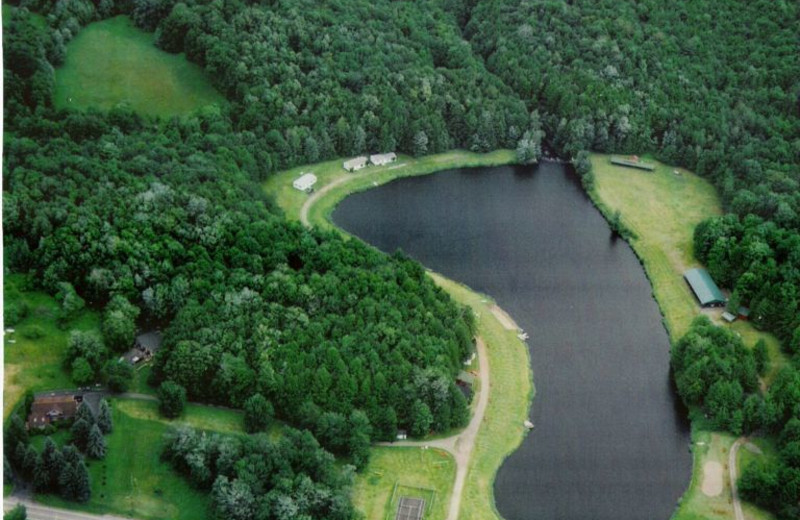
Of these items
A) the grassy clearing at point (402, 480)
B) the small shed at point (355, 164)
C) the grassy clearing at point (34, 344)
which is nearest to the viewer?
the grassy clearing at point (402, 480)

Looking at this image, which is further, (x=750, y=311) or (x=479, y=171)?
(x=479, y=171)

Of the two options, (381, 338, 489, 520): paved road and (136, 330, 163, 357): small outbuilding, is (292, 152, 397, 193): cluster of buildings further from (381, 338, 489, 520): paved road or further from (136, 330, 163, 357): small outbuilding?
(381, 338, 489, 520): paved road

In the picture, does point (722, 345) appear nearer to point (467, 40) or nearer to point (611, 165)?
point (611, 165)

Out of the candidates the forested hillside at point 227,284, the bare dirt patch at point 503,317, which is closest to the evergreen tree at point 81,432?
the forested hillside at point 227,284

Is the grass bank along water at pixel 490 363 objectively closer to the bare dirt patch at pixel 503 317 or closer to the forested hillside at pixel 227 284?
the bare dirt patch at pixel 503 317

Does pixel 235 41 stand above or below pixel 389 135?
above

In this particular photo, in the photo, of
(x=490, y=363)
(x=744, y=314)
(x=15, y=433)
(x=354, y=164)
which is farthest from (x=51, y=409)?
(x=744, y=314)

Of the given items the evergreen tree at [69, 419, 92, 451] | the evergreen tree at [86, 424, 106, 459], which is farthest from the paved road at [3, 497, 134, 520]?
the evergreen tree at [69, 419, 92, 451]

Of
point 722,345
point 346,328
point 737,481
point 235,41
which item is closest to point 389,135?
point 235,41
